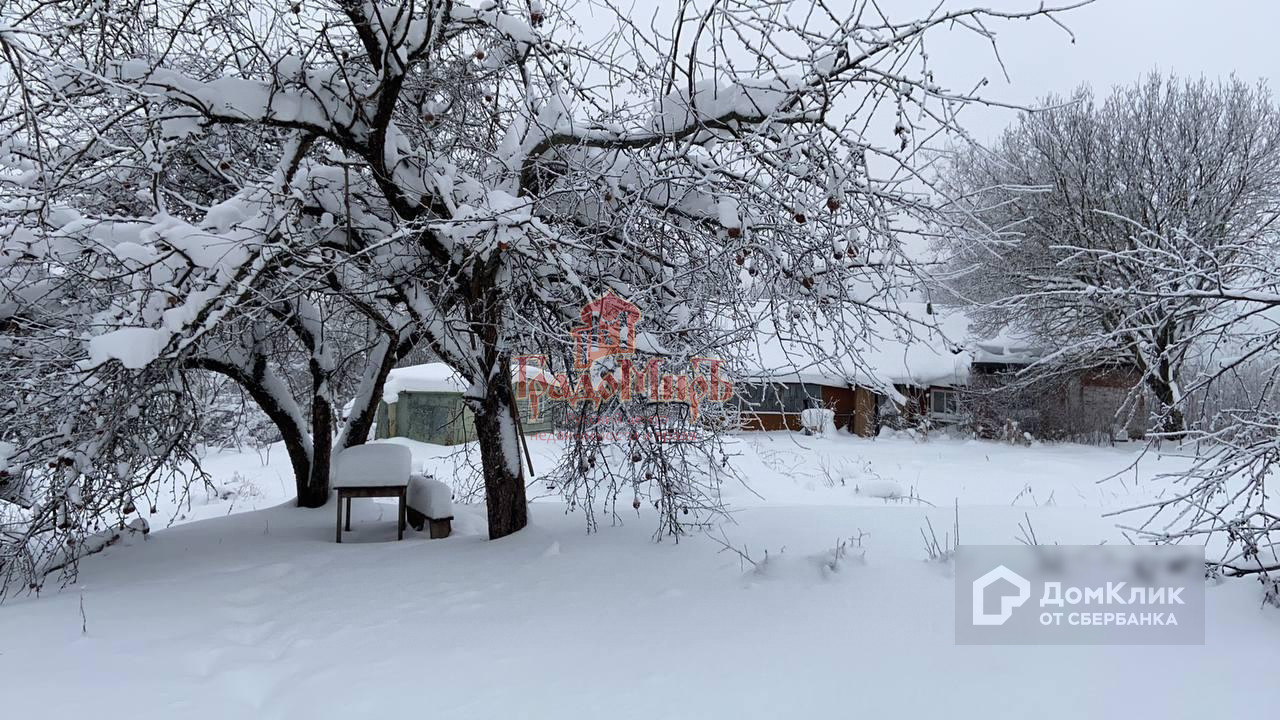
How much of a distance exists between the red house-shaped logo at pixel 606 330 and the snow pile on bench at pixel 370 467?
230 centimetres

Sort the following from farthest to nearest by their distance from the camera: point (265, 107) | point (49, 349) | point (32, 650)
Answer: point (49, 349) < point (265, 107) < point (32, 650)

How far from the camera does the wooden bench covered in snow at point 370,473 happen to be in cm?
600

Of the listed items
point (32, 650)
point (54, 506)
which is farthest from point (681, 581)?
point (54, 506)

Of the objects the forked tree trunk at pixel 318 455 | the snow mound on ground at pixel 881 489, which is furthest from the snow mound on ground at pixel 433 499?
the snow mound on ground at pixel 881 489

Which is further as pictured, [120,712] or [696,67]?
[696,67]

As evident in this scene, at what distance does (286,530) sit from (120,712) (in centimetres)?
365

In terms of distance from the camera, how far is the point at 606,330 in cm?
431

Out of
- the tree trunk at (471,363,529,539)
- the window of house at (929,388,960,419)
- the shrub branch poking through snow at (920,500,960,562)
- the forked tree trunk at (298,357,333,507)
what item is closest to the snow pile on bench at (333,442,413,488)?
the tree trunk at (471,363,529,539)

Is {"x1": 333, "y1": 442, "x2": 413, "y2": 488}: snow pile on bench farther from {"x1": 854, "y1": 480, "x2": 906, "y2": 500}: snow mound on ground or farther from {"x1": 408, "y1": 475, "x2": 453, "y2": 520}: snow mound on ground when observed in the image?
{"x1": 854, "y1": 480, "x2": 906, "y2": 500}: snow mound on ground

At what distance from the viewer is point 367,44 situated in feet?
15.6

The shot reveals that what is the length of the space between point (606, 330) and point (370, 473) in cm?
286

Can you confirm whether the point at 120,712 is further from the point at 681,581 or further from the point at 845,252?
the point at 845,252

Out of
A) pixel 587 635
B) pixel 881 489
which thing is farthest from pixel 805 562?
pixel 881 489

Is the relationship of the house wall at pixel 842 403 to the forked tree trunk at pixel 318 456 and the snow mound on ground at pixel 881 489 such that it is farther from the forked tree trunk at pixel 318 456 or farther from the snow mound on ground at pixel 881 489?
the forked tree trunk at pixel 318 456
